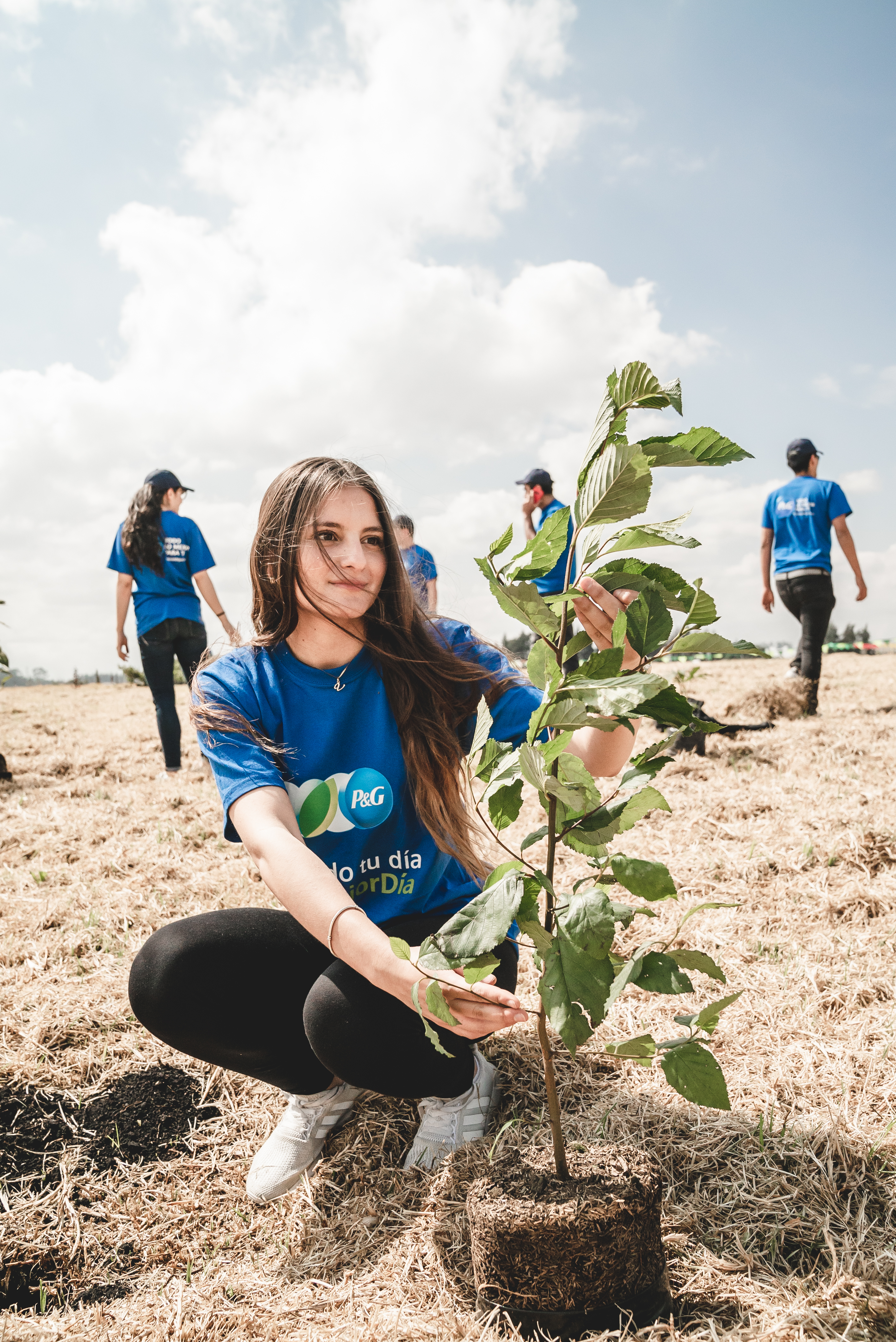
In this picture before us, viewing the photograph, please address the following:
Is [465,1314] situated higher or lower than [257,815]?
lower

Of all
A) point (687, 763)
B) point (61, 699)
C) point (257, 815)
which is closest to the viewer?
point (257, 815)

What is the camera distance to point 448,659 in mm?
1879

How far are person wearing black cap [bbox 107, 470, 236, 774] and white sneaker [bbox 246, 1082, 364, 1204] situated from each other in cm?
338

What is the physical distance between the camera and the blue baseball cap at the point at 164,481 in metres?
4.90

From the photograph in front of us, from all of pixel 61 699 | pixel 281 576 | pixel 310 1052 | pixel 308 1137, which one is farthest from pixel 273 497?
pixel 61 699

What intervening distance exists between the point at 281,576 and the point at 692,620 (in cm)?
107

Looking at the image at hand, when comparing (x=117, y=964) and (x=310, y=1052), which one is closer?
(x=310, y=1052)

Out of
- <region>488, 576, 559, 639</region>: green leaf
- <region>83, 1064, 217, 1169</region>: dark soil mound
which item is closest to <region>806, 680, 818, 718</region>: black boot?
<region>83, 1064, 217, 1169</region>: dark soil mound

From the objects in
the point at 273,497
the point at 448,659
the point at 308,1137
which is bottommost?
the point at 308,1137

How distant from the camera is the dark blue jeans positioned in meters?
4.89

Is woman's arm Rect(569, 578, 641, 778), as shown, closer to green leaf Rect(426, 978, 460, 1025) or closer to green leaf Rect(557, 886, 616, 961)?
→ green leaf Rect(557, 886, 616, 961)

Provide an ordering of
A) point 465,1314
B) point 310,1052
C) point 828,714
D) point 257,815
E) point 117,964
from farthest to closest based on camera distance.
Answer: point 828,714
point 117,964
point 310,1052
point 257,815
point 465,1314

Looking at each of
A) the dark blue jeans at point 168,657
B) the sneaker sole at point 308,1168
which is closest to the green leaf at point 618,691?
the sneaker sole at point 308,1168

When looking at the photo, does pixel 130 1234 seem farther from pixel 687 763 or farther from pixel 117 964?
pixel 687 763
